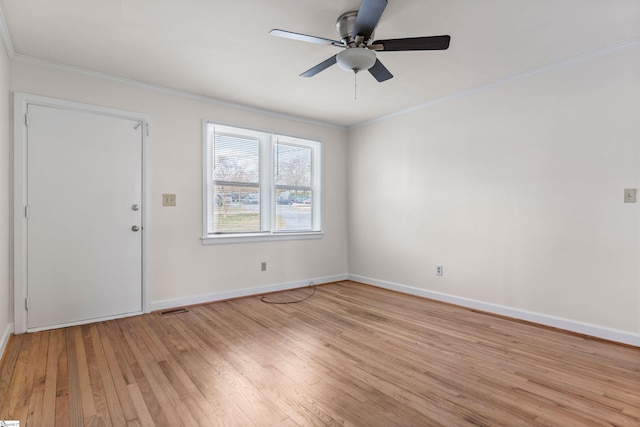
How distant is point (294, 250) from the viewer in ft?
15.6

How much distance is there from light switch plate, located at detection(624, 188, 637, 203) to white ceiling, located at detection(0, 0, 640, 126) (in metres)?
1.18

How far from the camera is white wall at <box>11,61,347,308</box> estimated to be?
317 centimetres

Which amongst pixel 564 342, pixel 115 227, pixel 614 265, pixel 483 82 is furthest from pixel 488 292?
pixel 115 227

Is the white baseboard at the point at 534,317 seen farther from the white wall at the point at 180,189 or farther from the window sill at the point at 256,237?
the white wall at the point at 180,189

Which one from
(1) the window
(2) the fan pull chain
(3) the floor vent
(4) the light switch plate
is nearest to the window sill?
(1) the window

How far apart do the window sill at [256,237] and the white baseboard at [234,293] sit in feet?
2.02

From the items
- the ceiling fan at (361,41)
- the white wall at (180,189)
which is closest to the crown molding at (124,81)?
the white wall at (180,189)

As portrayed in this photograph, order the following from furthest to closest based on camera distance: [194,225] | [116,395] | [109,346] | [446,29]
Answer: [194,225]
[109,346]
[446,29]
[116,395]

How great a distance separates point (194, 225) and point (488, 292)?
11.1 feet

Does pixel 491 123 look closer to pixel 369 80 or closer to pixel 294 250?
pixel 369 80

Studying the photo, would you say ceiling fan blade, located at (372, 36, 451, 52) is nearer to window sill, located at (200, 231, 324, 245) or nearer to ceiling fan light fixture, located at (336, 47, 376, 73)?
ceiling fan light fixture, located at (336, 47, 376, 73)

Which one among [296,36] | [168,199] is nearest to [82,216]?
[168,199]

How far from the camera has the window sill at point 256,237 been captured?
13.1 feet

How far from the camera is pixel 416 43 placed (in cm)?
218
